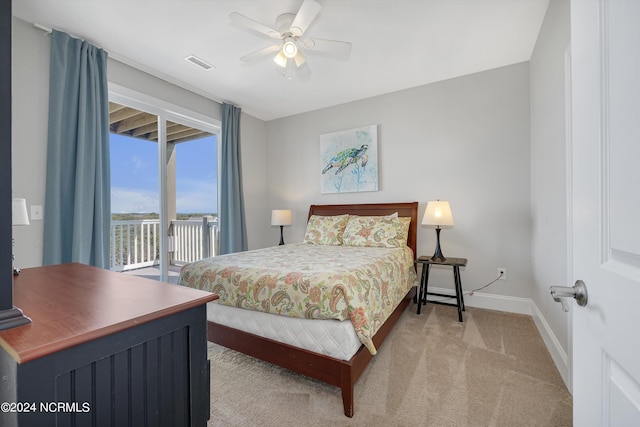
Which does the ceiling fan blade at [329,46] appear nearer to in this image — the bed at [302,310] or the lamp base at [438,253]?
the bed at [302,310]

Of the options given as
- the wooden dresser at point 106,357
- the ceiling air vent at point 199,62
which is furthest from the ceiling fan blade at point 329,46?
the wooden dresser at point 106,357

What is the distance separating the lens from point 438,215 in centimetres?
282

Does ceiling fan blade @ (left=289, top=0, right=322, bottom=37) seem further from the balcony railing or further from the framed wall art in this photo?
the balcony railing

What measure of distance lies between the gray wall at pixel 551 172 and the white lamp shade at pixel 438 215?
750mm

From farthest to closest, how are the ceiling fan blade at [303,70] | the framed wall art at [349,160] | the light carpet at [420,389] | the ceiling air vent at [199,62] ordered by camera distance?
the framed wall art at [349,160] < the ceiling air vent at [199,62] < the ceiling fan blade at [303,70] < the light carpet at [420,389]

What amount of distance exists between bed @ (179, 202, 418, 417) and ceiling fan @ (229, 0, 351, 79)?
1.70m

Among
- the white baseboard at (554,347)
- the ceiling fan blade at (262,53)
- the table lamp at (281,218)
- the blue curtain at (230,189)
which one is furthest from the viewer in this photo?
the table lamp at (281,218)

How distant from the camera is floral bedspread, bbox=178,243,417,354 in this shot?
158 cm

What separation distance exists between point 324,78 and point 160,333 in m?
3.10

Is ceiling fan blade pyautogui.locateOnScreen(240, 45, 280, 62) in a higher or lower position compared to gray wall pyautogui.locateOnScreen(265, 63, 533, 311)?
higher

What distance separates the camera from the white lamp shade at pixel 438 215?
2809mm

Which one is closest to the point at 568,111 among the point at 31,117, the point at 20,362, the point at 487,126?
the point at 487,126

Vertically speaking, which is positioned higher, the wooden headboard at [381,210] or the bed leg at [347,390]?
the wooden headboard at [381,210]

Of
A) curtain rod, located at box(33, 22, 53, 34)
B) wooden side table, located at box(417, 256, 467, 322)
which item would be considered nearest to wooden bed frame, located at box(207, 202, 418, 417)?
wooden side table, located at box(417, 256, 467, 322)
